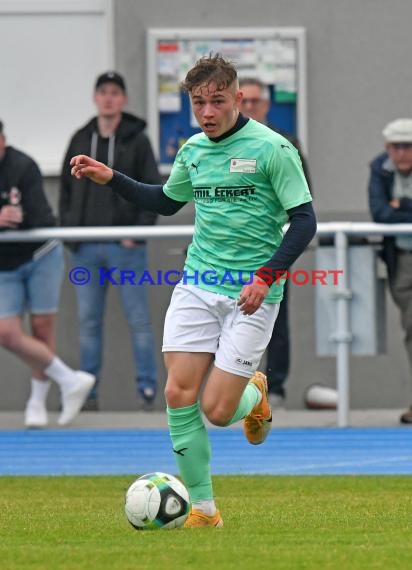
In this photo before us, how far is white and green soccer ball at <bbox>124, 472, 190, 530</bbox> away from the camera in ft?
24.3

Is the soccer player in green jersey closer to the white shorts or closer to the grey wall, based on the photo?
the white shorts

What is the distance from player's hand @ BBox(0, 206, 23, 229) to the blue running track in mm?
1620

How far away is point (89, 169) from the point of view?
25.6 ft

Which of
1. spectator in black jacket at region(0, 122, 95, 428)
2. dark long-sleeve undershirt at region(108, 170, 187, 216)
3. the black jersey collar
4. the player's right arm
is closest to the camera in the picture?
the black jersey collar

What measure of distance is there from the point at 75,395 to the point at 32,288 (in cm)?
89

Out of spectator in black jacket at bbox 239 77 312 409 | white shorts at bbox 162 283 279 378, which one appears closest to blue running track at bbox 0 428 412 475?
spectator in black jacket at bbox 239 77 312 409

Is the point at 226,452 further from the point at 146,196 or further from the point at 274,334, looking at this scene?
the point at 146,196

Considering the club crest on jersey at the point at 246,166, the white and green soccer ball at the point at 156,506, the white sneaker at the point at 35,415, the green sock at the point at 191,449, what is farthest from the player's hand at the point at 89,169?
the white sneaker at the point at 35,415

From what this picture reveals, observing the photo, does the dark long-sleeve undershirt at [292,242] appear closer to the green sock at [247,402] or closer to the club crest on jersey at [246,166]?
the club crest on jersey at [246,166]

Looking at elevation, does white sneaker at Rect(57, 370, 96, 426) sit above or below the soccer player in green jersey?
below

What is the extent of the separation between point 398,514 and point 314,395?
16.6ft

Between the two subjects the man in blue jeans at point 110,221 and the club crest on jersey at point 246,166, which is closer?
the club crest on jersey at point 246,166

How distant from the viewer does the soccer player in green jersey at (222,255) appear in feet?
24.7

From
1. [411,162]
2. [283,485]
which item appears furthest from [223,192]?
[411,162]
